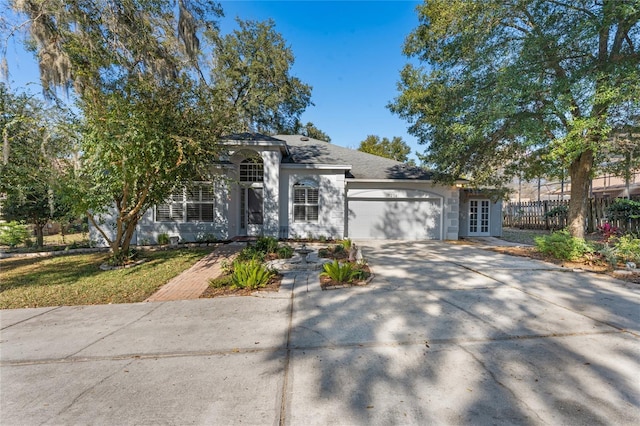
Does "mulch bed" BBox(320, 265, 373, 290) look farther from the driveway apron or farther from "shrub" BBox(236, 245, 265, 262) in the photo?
"shrub" BBox(236, 245, 265, 262)

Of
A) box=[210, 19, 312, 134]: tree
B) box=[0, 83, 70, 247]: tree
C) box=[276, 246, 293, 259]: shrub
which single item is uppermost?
box=[210, 19, 312, 134]: tree

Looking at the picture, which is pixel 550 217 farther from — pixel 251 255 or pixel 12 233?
pixel 12 233

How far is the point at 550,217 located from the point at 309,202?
49.7ft

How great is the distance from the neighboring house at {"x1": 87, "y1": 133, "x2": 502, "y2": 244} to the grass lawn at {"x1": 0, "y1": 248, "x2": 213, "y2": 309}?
8.92ft

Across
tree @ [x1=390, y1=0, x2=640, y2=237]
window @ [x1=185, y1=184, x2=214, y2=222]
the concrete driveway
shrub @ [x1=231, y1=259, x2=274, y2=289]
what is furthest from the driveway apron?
window @ [x1=185, y1=184, x2=214, y2=222]

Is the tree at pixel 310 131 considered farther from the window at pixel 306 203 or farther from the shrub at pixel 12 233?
the shrub at pixel 12 233

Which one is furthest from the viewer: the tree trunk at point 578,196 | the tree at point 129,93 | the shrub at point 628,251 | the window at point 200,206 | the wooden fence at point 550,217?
the wooden fence at point 550,217

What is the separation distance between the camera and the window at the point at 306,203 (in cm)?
1266

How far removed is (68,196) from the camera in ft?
22.0

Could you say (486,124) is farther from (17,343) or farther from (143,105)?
→ (17,343)

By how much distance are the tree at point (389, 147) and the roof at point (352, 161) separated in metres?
16.8

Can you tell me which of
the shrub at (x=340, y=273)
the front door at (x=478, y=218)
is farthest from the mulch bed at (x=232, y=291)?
the front door at (x=478, y=218)

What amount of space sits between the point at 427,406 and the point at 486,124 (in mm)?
8297

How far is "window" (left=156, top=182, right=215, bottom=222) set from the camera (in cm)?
1192
